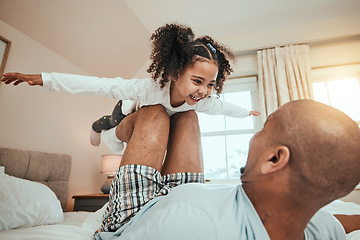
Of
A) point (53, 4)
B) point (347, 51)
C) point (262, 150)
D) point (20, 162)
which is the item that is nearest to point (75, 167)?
point (20, 162)

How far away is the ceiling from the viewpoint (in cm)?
227

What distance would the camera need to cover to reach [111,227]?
0.81 m

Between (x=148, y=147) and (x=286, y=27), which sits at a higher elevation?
(x=286, y=27)

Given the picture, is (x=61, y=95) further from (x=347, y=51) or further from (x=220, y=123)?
(x=347, y=51)

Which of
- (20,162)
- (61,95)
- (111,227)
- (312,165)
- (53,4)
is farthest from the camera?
(61,95)

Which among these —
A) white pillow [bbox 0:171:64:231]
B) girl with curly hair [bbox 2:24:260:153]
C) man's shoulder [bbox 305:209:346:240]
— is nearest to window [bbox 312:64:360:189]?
girl with curly hair [bbox 2:24:260:153]

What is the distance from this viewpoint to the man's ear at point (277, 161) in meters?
0.50

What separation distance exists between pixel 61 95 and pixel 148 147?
2153 millimetres

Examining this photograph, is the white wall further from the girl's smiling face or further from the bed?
the girl's smiling face

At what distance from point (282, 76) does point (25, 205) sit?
312cm

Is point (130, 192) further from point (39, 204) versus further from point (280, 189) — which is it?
point (39, 204)

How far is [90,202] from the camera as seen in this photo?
247cm

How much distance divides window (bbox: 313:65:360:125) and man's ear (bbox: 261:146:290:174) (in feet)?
10.2

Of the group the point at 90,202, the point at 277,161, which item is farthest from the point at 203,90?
the point at 90,202
